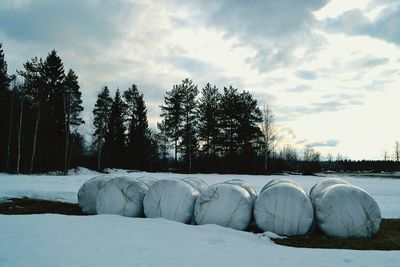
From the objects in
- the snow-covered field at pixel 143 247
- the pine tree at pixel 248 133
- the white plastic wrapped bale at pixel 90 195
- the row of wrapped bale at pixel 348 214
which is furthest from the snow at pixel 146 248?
the pine tree at pixel 248 133

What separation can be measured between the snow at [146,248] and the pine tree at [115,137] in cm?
3991

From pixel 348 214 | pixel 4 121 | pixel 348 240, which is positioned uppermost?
pixel 4 121

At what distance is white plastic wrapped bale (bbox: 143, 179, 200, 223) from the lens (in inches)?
378

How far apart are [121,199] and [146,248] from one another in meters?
4.29

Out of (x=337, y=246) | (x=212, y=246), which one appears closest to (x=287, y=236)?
(x=337, y=246)

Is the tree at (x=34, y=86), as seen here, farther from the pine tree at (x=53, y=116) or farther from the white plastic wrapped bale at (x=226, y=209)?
the white plastic wrapped bale at (x=226, y=209)

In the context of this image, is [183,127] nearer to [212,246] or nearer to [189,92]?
[189,92]

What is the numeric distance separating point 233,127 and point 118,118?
54.7 feet

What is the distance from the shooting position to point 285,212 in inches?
346

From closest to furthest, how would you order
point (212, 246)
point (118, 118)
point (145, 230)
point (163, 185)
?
point (212, 246) < point (145, 230) < point (163, 185) < point (118, 118)

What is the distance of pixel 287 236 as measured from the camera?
8664 mm

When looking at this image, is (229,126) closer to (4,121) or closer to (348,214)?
(4,121)

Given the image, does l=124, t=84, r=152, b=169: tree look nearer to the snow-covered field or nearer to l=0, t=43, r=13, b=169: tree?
l=0, t=43, r=13, b=169: tree

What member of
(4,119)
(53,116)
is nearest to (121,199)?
(4,119)
